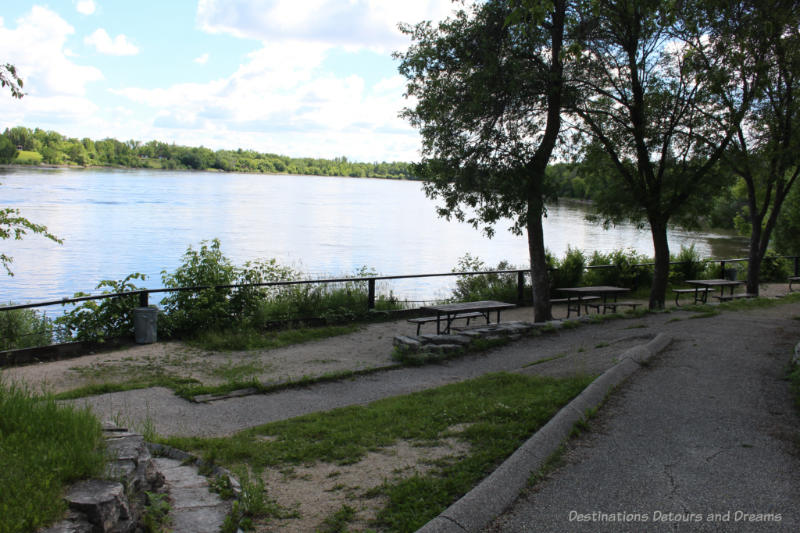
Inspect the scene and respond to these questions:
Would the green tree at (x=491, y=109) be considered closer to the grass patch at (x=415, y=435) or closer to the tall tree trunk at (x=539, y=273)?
the tall tree trunk at (x=539, y=273)

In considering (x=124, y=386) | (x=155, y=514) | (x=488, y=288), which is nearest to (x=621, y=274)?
(x=488, y=288)

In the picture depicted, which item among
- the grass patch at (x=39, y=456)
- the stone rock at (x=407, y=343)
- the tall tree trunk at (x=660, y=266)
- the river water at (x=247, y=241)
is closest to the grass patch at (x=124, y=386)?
the stone rock at (x=407, y=343)

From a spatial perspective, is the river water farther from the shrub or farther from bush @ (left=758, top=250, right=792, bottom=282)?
the shrub

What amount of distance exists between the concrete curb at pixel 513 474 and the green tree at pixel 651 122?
30.0ft

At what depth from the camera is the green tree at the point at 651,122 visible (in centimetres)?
1367

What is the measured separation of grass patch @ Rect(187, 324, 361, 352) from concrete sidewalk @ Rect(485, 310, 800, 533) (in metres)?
6.40

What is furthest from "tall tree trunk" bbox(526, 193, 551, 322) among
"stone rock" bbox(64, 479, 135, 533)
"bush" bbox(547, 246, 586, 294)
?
"stone rock" bbox(64, 479, 135, 533)

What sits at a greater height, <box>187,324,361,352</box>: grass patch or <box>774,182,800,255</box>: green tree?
<box>774,182,800,255</box>: green tree

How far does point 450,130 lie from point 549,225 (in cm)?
5287

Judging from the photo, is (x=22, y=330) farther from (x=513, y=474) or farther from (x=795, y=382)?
(x=795, y=382)

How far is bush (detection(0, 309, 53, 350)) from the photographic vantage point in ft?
35.7

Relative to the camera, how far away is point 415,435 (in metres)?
5.54

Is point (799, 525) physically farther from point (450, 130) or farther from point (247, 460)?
point (450, 130)

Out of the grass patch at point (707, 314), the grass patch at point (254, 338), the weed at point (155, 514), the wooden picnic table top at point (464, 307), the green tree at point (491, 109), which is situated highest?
the green tree at point (491, 109)
